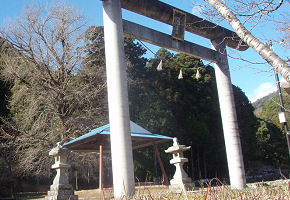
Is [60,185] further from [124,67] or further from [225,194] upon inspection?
[225,194]

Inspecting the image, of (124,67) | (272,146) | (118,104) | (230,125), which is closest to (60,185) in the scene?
(118,104)

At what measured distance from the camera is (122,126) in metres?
6.38

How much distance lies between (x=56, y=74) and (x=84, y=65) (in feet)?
6.21

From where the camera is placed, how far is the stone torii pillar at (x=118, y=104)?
6.19 m

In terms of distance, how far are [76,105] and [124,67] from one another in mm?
12445

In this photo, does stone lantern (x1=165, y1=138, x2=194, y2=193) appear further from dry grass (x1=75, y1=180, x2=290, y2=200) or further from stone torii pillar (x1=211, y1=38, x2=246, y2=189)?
dry grass (x1=75, y1=180, x2=290, y2=200)

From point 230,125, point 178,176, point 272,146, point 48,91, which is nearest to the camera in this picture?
point 230,125

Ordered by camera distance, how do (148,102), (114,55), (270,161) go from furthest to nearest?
(270,161) → (148,102) → (114,55)

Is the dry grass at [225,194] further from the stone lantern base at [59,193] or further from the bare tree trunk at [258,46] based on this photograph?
the stone lantern base at [59,193]

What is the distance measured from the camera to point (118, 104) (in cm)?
653

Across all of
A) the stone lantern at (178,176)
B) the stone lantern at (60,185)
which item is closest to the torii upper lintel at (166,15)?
the stone lantern at (178,176)

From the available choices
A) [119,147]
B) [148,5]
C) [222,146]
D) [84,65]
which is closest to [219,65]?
[148,5]

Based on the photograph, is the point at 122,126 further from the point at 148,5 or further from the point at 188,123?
the point at 188,123

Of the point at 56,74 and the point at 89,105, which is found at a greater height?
the point at 56,74
